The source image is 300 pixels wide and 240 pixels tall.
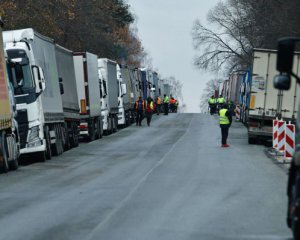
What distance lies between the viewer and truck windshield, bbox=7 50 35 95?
974 inches

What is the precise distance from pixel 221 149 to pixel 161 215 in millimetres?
18932

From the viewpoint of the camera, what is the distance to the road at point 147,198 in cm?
1100

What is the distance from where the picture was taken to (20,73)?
24891 millimetres

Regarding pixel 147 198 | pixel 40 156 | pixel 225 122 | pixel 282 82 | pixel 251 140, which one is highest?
pixel 282 82

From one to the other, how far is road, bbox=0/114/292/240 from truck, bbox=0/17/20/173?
0.42 m

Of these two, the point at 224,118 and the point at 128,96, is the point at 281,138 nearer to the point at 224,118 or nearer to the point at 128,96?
the point at 224,118

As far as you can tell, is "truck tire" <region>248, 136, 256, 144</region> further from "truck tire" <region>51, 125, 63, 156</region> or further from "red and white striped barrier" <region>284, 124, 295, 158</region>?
"red and white striped barrier" <region>284, 124, 295, 158</region>

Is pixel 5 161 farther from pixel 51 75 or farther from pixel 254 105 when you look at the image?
pixel 254 105

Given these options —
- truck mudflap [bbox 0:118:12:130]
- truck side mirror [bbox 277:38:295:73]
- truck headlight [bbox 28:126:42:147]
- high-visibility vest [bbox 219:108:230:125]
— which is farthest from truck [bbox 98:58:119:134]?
truck side mirror [bbox 277:38:295:73]

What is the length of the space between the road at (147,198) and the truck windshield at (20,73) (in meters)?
2.18

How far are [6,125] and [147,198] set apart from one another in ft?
25.9

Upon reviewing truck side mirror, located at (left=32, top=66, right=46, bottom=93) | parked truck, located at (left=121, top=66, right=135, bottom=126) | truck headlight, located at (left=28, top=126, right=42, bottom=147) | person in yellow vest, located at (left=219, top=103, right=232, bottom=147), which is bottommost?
parked truck, located at (left=121, top=66, right=135, bottom=126)

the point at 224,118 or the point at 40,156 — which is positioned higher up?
the point at 40,156

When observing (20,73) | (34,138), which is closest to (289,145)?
(34,138)
